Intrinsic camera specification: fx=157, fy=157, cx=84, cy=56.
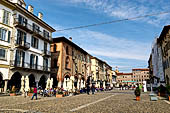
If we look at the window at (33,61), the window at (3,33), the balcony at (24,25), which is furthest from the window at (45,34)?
the window at (3,33)

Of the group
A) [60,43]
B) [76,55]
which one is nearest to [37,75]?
[60,43]

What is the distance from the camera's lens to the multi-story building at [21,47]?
2273cm

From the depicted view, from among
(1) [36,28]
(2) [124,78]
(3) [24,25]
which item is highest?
(1) [36,28]

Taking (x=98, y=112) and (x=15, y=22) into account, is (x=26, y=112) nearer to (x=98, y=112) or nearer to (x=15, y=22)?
(x=98, y=112)

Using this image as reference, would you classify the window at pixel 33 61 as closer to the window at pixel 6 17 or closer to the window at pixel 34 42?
the window at pixel 34 42

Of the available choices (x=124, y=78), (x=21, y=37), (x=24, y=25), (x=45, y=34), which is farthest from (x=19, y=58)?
(x=124, y=78)

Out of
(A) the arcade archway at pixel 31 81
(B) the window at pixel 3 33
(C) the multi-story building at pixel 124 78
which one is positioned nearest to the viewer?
(B) the window at pixel 3 33

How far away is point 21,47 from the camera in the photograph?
25031mm

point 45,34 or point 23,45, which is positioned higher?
point 45,34

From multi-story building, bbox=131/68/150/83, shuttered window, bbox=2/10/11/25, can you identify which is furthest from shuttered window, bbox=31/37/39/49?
multi-story building, bbox=131/68/150/83

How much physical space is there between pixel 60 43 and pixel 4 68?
15492mm

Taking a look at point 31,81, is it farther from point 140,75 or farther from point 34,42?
point 140,75

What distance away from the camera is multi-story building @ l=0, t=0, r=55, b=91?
74.6 feet

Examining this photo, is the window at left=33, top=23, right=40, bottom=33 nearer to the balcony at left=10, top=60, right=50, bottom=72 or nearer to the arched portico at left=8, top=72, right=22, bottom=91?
the balcony at left=10, top=60, right=50, bottom=72
